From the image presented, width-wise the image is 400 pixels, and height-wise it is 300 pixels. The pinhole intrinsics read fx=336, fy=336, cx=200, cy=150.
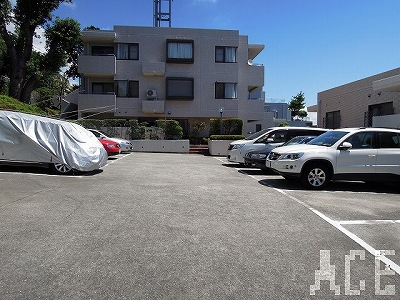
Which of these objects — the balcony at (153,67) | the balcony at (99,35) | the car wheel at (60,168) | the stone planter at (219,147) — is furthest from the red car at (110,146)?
the balcony at (99,35)

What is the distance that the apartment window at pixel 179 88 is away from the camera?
2815 cm

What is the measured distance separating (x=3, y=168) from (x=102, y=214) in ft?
22.9

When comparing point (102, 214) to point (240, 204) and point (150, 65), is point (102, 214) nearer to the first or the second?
point (240, 204)

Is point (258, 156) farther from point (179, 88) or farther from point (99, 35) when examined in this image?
point (99, 35)

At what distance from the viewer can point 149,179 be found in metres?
10.4

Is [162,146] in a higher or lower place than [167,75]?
lower

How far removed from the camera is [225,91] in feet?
94.7

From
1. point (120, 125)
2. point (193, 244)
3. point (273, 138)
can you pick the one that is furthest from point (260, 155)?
point (120, 125)

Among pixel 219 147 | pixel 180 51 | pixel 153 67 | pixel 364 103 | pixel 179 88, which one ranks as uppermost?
pixel 180 51

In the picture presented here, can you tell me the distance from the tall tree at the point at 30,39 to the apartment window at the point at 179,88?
8.52 m

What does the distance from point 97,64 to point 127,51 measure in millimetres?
2761

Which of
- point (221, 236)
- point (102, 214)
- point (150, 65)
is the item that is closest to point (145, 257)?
point (221, 236)

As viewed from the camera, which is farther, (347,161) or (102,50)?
(102,50)

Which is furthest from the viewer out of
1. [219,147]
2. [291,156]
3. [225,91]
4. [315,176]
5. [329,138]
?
[225,91]
